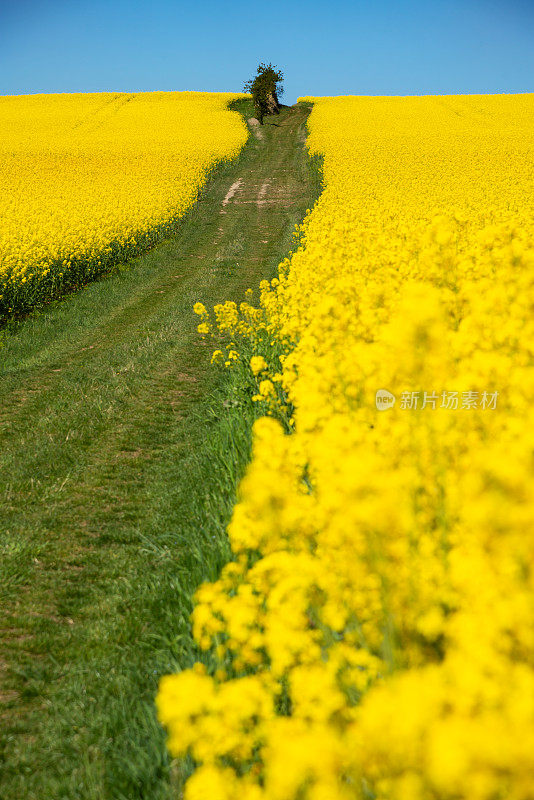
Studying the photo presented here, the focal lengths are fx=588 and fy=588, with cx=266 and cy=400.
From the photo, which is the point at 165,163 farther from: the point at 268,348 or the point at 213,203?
the point at 268,348

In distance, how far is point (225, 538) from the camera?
4324mm

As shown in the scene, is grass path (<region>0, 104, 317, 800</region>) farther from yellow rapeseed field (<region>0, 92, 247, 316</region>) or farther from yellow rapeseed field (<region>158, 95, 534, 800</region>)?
yellow rapeseed field (<region>0, 92, 247, 316</region>)

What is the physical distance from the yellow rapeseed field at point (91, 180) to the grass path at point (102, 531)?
11.1ft

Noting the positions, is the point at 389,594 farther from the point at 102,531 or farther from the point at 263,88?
the point at 263,88

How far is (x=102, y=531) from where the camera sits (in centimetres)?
576

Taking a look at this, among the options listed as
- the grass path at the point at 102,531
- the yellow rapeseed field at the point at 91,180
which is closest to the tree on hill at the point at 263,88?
the yellow rapeseed field at the point at 91,180

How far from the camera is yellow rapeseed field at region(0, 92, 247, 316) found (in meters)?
16.0

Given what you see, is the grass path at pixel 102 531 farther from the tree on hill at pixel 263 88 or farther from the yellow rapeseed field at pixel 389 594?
the tree on hill at pixel 263 88

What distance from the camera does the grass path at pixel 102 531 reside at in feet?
11.1

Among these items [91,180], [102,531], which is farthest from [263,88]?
[102,531]

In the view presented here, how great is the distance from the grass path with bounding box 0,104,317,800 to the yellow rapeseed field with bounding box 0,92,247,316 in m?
3.37

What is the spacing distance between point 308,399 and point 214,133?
148 feet

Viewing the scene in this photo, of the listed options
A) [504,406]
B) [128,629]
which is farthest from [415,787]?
[128,629]

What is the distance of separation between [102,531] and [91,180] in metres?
26.2
